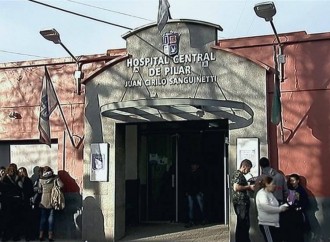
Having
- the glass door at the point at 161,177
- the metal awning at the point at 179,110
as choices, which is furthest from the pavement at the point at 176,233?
the metal awning at the point at 179,110

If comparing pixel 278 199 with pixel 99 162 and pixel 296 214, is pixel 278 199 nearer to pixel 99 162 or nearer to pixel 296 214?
pixel 296 214

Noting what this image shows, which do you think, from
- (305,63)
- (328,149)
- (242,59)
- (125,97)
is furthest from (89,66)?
(328,149)

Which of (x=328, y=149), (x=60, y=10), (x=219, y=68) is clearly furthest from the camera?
(x=60, y=10)

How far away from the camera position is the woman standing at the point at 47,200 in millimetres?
12008

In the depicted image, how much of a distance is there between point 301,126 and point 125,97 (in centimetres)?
387

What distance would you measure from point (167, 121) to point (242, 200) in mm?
2666

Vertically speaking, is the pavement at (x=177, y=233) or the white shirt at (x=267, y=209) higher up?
the white shirt at (x=267, y=209)

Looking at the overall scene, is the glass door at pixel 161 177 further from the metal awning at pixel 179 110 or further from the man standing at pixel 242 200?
the man standing at pixel 242 200

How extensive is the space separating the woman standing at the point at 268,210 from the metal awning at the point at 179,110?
88.0 inches

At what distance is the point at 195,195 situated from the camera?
12844 mm

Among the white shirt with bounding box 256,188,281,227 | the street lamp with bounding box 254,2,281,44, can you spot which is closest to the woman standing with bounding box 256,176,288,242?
the white shirt with bounding box 256,188,281,227

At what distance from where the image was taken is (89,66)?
12805mm

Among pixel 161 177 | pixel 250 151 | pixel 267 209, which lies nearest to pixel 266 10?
pixel 250 151

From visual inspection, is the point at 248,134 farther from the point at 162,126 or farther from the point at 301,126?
the point at 162,126
